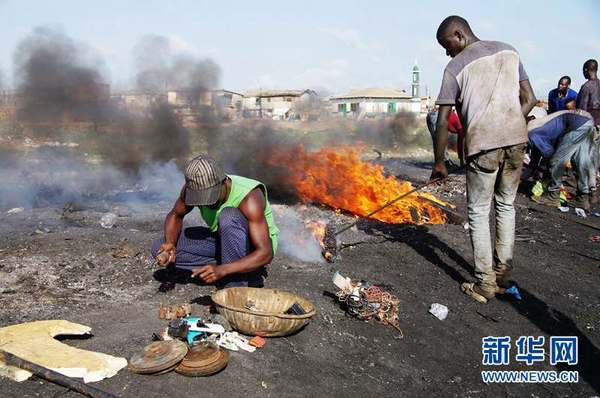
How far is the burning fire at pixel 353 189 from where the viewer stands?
742 centimetres

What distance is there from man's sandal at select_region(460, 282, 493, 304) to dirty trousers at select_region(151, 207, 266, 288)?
6.86 feet

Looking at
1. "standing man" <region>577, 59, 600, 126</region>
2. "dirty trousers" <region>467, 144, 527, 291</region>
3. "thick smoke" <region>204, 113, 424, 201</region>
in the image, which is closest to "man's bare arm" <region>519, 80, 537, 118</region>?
"dirty trousers" <region>467, 144, 527, 291</region>

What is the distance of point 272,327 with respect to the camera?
10.9ft

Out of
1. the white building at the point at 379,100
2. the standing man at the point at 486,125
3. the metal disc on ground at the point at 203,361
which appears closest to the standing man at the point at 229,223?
the metal disc on ground at the point at 203,361

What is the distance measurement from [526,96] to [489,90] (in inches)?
18.0

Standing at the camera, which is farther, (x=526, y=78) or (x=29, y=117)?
(x=29, y=117)

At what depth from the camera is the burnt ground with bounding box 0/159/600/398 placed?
3154mm

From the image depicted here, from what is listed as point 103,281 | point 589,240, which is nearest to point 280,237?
point 103,281

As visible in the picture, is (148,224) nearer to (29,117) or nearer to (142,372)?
(142,372)

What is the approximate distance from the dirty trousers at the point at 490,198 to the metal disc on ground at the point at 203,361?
273 cm

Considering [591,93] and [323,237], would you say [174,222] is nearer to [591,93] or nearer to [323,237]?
[323,237]

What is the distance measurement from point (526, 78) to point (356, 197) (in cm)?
366

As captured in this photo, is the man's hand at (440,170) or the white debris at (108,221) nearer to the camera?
the man's hand at (440,170)

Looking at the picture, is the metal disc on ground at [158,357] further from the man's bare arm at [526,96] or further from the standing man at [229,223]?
the man's bare arm at [526,96]
